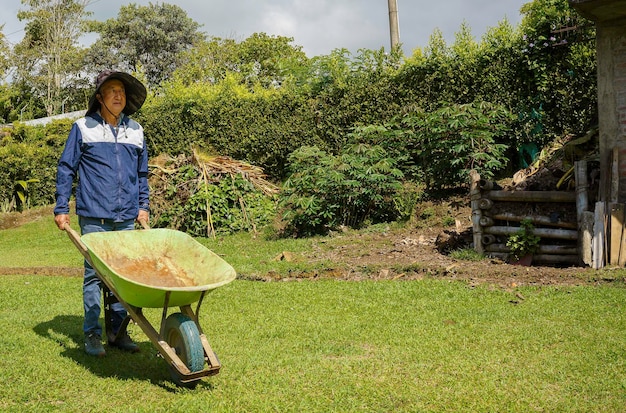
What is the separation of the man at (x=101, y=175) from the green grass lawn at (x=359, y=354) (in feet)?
1.02

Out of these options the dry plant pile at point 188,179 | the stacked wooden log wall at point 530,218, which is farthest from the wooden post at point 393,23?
the stacked wooden log wall at point 530,218

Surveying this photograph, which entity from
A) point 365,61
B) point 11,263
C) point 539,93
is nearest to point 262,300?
point 11,263

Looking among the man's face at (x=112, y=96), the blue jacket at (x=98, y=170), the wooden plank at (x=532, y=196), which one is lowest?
the wooden plank at (x=532, y=196)

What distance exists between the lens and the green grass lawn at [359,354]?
410 centimetres

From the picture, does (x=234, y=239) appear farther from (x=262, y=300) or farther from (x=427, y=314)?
(x=427, y=314)

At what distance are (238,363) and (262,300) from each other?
2.44 m

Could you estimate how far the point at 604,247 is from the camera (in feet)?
25.4

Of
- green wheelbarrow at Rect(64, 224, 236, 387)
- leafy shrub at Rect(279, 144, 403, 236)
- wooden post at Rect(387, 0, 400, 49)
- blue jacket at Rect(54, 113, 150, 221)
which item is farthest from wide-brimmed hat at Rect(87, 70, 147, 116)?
wooden post at Rect(387, 0, 400, 49)

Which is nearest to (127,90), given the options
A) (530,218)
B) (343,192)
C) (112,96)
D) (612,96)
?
(112,96)

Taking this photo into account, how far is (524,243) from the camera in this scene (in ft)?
27.7

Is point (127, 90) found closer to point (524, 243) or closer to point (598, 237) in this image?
point (524, 243)

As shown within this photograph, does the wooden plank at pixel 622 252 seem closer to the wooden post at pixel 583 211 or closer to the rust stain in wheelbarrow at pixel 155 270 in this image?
the wooden post at pixel 583 211

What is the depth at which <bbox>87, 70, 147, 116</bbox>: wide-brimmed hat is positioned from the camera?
17.0ft

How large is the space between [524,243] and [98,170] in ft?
17.8
